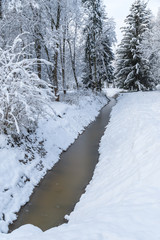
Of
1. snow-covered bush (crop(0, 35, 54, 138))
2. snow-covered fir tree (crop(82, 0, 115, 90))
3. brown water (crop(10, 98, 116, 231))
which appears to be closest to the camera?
brown water (crop(10, 98, 116, 231))

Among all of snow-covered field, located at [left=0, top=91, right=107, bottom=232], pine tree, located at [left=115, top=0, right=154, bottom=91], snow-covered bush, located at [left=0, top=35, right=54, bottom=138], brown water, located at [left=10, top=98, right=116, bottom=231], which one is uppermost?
pine tree, located at [left=115, top=0, right=154, bottom=91]

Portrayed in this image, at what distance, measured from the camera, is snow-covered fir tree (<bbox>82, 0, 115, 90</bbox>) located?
20.9 m

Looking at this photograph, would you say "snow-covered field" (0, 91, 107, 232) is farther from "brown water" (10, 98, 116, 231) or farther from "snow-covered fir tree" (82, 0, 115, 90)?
"snow-covered fir tree" (82, 0, 115, 90)

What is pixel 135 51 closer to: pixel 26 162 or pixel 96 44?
pixel 96 44

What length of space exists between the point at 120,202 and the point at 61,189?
7.89 feet

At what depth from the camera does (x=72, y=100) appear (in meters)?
14.5

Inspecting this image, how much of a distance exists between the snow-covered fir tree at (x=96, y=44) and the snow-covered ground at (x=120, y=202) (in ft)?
56.1

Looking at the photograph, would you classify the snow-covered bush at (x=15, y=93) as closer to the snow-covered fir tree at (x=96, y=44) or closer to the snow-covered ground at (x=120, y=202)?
the snow-covered ground at (x=120, y=202)

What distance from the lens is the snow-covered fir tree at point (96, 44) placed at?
20.9m

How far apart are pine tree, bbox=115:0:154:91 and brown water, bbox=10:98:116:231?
68.1 feet

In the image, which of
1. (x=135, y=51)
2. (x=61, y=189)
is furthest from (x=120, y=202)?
(x=135, y=51)

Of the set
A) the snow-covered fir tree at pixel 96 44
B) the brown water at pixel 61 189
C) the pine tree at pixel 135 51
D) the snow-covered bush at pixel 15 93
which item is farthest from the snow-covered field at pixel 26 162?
the pine tree at pixel 135 51

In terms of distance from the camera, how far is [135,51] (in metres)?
26.7

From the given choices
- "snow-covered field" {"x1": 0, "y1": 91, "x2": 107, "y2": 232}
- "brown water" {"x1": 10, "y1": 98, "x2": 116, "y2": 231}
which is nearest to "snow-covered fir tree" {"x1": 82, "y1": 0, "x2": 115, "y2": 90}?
"snow-covered field" {"x1": 0, "y1": 91, "x2": 107, "y2": 232}
